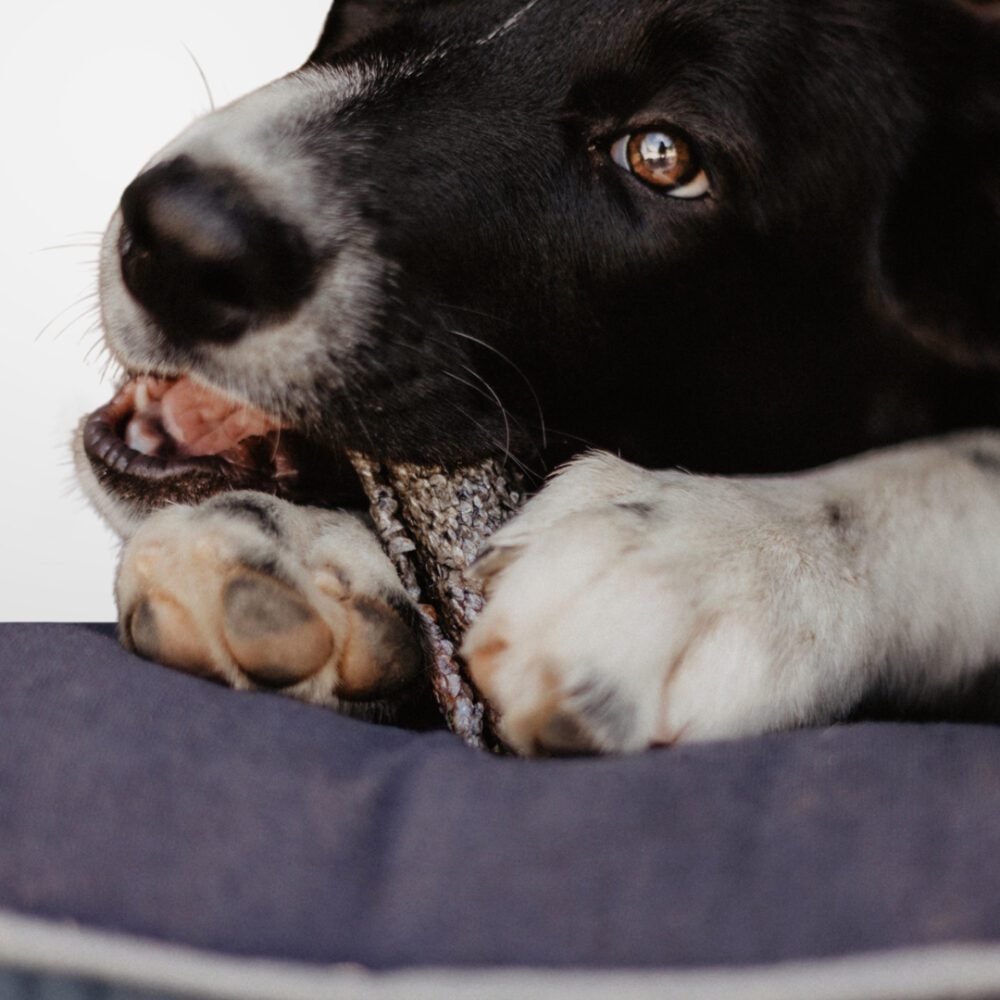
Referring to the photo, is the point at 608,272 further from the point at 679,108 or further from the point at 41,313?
the point at 41,313

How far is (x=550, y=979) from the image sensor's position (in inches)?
29.7

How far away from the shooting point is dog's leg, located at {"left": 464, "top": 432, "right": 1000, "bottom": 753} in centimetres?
105

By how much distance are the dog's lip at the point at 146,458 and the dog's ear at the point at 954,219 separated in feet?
2.82

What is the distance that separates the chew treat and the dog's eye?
1.38 ft

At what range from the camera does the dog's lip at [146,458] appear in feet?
4.81

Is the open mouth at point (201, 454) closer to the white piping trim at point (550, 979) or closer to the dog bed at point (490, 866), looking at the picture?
the dog bed at point (490, 866)

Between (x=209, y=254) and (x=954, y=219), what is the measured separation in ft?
3.26

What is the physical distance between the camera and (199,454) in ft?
5.02

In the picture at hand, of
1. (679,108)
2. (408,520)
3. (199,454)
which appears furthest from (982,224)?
(199,454)

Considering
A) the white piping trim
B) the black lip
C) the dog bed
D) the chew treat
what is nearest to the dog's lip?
the black lip

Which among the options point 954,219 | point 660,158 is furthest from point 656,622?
point 954,219

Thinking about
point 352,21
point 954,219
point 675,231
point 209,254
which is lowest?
point 954,219

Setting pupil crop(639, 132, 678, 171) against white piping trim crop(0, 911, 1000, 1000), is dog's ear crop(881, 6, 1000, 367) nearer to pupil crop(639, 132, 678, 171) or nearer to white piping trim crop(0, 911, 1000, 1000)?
pupil crop(639, 132, 678, 171)

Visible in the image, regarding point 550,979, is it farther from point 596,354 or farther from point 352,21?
point 352,21
